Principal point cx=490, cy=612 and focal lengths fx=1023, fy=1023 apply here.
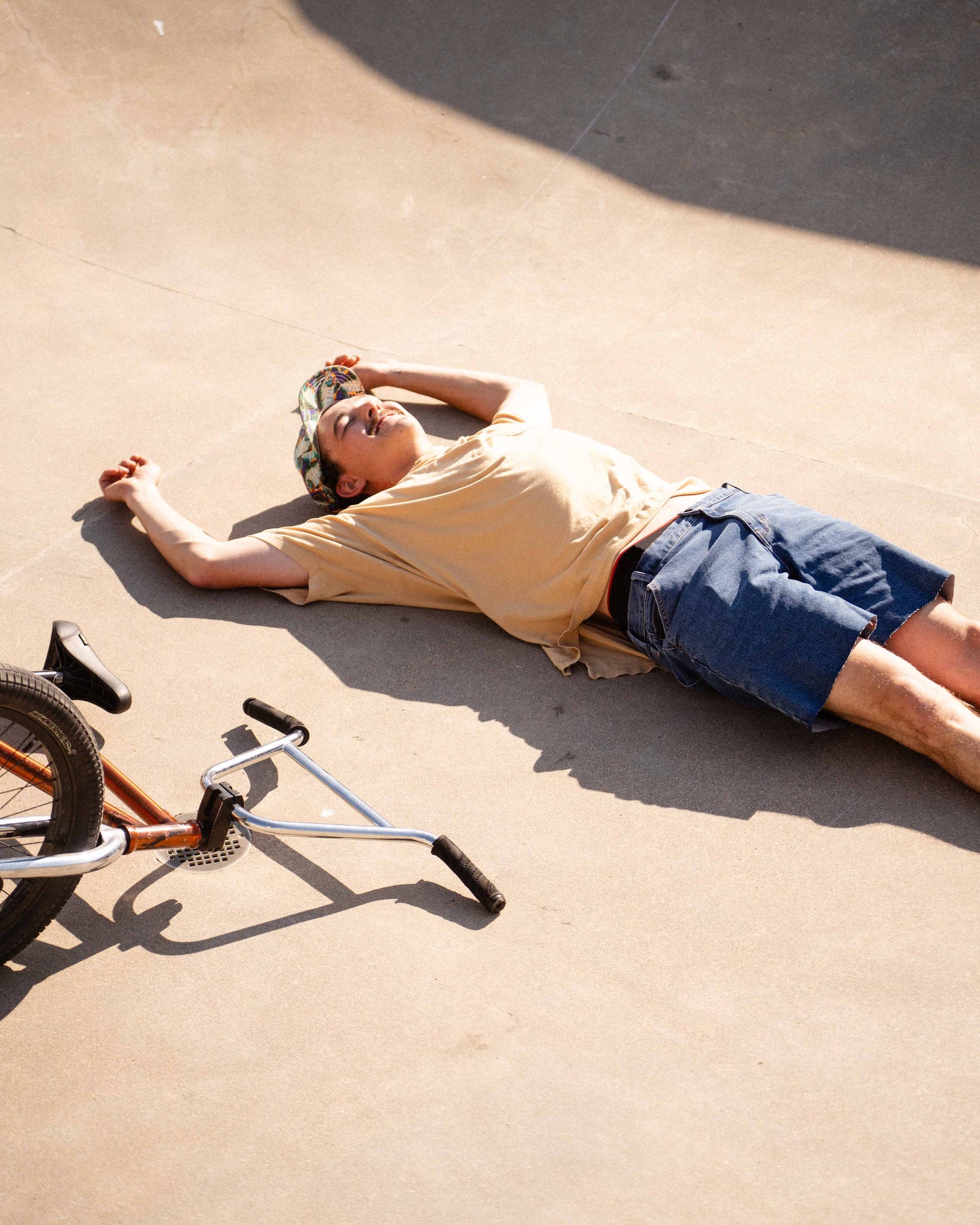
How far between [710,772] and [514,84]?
4.89 m

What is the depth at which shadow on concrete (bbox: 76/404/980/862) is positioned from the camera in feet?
8.21

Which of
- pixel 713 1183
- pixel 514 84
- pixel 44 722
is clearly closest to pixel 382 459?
pixel 44 722

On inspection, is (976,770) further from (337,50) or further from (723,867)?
(337,50)

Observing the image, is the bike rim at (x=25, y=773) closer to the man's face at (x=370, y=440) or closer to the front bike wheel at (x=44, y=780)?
the front bike wheel at (x=44, y=780)

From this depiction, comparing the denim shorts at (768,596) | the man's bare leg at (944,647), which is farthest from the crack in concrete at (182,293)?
the man's bare leg at (944,647)

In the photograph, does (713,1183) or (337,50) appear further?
(337,50)

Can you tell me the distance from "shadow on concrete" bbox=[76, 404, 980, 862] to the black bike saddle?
Result: 0.35 meters

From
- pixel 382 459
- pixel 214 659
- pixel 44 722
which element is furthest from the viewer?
pixel 382 459

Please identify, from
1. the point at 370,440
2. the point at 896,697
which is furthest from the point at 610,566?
the point at 370,440

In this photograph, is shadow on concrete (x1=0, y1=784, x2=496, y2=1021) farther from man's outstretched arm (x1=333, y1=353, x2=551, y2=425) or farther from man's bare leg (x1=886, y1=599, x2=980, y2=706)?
man's outstretched arm (x1=333, y1=353, x2=551, y2=425)

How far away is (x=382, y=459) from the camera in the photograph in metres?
3.30

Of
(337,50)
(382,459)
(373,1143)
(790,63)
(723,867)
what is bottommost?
(373,1143)

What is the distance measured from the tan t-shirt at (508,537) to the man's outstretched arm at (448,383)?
603mm

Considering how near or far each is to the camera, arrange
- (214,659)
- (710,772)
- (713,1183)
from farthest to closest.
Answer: (214,659) → (710,772) → (713,1183)
